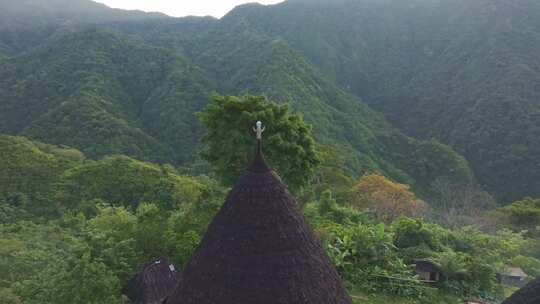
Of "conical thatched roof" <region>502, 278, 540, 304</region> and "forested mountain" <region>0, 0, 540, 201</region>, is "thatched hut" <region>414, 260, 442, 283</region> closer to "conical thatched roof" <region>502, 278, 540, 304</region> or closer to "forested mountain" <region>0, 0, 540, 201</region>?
"conical thatched roof" <region>502, 278, 540, 304</region>

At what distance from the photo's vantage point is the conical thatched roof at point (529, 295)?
8.27 meters

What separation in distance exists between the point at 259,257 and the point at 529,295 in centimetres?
607

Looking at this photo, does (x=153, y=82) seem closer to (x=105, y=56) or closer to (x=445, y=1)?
(x=105, y=56)

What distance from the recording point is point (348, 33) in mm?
86875

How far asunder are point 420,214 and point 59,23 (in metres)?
105

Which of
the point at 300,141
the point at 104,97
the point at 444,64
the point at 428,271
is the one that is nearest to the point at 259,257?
the point at 300,141

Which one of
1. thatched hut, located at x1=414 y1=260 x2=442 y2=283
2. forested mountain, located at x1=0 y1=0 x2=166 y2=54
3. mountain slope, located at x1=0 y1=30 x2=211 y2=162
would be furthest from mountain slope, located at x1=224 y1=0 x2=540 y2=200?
forested mountain, located at x1=0 y1=0 x2=166 y2=54

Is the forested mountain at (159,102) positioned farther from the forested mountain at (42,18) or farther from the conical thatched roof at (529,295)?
the forested mountain at (42,18)

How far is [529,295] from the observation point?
8.41m

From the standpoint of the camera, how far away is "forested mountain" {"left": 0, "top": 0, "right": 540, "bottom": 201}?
44.6m

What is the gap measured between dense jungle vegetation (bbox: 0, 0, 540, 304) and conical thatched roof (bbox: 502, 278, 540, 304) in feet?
20.8

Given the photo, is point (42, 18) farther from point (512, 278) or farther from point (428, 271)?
point (512, 278)

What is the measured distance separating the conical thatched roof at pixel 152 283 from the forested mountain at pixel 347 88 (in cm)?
2605

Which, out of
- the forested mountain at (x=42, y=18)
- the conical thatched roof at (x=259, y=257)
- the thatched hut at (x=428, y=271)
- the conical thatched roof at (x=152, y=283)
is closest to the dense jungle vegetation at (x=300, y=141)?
the thatched hut at (x=428, y=271)
